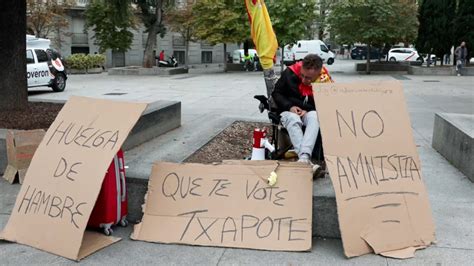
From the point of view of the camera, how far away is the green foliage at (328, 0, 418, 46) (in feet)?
85.4

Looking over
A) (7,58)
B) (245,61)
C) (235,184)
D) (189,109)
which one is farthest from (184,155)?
(245,61)

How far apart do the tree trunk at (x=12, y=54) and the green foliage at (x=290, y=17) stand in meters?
20.2

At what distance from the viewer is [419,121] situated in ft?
35.5

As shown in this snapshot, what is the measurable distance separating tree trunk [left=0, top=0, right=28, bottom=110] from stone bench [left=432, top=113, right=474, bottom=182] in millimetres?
6059

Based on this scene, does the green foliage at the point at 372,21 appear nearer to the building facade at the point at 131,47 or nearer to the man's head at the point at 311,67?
the building facade at the point at 131,47

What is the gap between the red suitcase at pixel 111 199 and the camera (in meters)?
4.11

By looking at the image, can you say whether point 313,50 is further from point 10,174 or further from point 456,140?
point 10,174

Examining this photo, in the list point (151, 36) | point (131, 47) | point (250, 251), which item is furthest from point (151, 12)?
point (250, 251)

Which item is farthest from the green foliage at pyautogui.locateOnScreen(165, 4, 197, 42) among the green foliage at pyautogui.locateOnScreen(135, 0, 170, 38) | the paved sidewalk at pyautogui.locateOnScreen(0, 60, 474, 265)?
the paved sidewalk at pyautogui.locateOnScreen(0, 60, 474, 265)

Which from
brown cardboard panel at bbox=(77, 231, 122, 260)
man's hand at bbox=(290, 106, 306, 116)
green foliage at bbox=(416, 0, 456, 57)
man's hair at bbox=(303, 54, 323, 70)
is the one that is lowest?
brown cardboard panel at bbox=(77, 231, 122, 260)

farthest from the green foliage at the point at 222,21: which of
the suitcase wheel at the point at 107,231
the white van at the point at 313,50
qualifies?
the suitcase wheel at the point at 107,231

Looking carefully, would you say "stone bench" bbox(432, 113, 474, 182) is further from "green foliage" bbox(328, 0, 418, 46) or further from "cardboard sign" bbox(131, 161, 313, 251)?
"green foliage" bbox(328, 0, 418, 46)

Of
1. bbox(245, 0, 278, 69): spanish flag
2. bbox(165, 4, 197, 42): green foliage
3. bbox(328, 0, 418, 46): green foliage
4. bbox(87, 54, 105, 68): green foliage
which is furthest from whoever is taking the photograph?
bbox(165, 4, 197, 42): green foliage

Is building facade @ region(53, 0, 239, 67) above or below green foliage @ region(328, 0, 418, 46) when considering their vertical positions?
below
